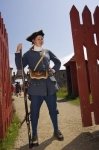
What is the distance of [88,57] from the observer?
6.30 meters

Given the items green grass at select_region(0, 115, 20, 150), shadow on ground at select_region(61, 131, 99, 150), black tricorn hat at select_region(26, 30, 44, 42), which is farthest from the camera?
black tricorn hat at select_region(26, 30, 44, 42)

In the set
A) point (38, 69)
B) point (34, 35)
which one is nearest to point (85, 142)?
point (38, 69)

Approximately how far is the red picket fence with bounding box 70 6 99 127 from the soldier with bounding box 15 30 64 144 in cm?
52

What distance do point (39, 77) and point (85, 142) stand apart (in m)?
1.37

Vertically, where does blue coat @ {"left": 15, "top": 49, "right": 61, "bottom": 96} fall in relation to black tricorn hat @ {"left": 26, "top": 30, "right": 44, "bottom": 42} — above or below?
below

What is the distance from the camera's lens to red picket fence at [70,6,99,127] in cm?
622

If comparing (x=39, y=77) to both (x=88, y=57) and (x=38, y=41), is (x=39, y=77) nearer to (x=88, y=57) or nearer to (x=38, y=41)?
(x=38, y=41)

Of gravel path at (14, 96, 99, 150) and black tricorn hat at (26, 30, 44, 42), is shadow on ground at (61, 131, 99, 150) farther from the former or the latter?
black tricorn hat at (26, 30, 44, 42)

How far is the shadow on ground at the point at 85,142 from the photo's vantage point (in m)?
5.37

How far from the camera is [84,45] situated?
637cm

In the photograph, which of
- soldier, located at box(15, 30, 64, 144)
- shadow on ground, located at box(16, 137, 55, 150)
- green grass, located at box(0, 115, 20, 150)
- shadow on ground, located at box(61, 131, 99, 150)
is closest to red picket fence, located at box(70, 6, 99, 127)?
shadow on ground, located at box(61, 131, 99, 150)

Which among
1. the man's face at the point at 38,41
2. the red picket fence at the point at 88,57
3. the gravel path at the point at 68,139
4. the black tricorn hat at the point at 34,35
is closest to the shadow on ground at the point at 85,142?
the gravel path at the point at 68,139

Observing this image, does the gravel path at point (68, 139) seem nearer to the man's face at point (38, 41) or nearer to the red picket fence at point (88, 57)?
the red picket fence at point (88, 57)

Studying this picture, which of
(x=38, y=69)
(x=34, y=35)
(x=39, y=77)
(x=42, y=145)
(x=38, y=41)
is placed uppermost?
(x=34, y=35)
